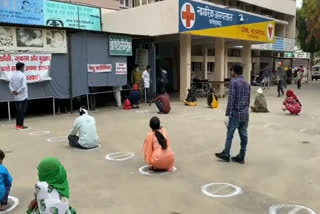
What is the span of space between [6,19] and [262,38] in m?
13.7

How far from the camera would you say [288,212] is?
4367 mm

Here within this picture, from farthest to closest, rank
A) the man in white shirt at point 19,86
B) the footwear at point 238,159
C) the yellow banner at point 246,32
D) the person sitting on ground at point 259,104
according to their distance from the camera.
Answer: the yellow banner at point 246,32 < the person sitting on ground at point 259,104 < the man in white shirt at point 19,86 < the footwear at point 238,159

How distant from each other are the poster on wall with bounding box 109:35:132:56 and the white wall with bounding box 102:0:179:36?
5.83 feet

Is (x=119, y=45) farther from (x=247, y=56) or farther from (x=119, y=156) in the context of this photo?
(x=247, y=56)

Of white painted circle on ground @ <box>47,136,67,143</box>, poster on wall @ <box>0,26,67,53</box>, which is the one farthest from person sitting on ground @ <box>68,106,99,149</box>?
poster on wall @ <box>0,26,67,53</box>

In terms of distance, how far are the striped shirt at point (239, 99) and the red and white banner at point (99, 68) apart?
26.7 ft

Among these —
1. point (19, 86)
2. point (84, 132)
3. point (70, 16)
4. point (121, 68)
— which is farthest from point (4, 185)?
point (70, 16)

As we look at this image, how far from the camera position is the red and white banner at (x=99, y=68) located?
13.4 m

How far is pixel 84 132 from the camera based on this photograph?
7309 mm

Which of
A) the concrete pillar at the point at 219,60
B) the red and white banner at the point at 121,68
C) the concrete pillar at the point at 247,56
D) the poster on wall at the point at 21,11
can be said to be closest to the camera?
the red and white banner at the point at 121,68

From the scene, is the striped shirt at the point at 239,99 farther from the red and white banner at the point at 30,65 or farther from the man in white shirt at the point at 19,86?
the red and white banner at the point at 30,65

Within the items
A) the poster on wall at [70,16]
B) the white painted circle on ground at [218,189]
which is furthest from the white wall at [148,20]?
the white painted circle on ground at [218,189]

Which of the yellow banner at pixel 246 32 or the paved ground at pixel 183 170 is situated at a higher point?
the yellow banner at pixel 246 32

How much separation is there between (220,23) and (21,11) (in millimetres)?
8996
